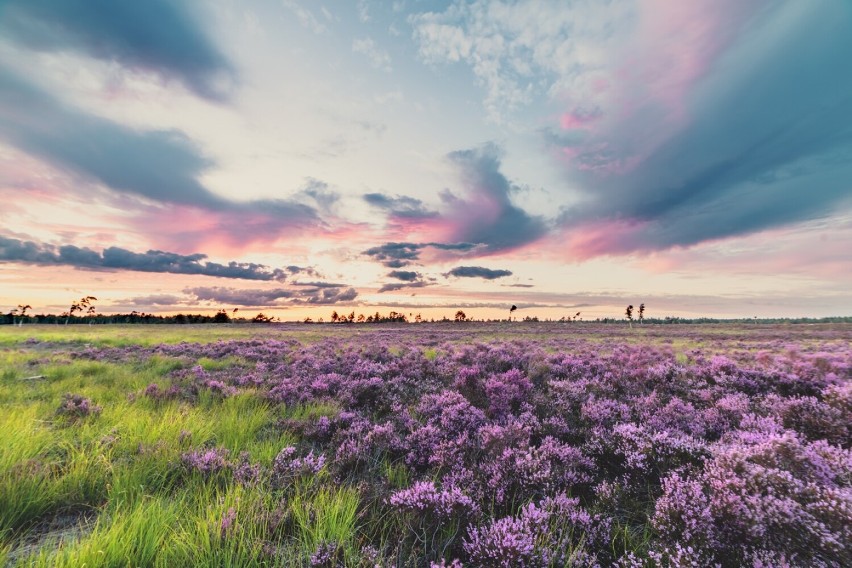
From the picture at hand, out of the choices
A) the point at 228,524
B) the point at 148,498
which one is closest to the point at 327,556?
the point at 228,524

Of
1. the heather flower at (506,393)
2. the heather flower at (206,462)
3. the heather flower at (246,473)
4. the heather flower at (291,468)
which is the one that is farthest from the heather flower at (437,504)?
the heather flower at (506,393)

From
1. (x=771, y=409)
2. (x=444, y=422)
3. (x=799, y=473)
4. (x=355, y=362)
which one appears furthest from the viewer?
(x=355, y=362)

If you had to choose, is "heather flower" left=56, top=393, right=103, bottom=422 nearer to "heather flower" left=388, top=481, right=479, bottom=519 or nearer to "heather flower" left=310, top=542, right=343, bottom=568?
"heather flower" left=310, top=542, right=343, bottom=568

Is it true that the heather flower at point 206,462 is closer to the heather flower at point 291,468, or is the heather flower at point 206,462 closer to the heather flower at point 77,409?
the heather flower at point 291,468

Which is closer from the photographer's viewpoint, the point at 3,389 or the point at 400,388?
the point at 3,389

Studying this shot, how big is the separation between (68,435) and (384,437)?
4.77 metres

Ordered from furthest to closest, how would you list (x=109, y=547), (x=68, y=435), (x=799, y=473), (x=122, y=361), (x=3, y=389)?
(x=122, y=361), (x=3, y=389), (x=68, y=435), (x=799, y=473), (x=109, y=547)

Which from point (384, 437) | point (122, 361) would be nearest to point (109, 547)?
point (384, 437)

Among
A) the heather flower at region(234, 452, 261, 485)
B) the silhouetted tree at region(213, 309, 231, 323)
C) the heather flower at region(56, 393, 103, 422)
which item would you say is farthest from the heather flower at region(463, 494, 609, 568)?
the silhouetted tree at region(213, 309, 231, 323)

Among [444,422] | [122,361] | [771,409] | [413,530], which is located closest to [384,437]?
[444,422]

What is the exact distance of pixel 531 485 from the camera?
4.09m

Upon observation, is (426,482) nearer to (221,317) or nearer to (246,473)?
(246,473)

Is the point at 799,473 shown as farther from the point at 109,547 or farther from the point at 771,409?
the point at 109,547

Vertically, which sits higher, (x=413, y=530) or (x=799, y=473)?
(x=799, y=473)
